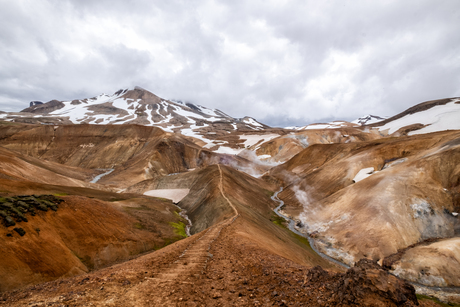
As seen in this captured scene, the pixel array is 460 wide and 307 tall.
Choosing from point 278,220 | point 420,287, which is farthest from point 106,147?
point 420,287

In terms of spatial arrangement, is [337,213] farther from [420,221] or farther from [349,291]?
[349,291]

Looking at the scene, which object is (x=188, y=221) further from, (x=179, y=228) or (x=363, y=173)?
(x=363, y=173)

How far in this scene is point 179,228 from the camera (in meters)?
36.2

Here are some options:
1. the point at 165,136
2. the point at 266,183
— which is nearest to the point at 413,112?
the point at 266,183

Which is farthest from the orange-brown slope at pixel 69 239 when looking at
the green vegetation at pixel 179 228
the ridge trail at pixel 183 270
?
the ridge trail at pixel 183 270

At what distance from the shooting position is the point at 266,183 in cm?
8231

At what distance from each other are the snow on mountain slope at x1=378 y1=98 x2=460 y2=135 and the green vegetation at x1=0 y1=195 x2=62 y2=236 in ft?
522

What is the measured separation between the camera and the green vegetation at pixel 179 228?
33.8 m

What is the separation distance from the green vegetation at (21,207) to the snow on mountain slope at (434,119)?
6265 inches

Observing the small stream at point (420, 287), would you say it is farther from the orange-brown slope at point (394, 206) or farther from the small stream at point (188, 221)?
the small stream at point (188, 221)

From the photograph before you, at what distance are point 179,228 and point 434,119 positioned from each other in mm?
168133

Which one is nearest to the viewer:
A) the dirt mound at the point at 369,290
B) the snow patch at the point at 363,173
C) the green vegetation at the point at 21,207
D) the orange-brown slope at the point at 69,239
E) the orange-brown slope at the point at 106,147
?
the dirt mound at the point at 369,290

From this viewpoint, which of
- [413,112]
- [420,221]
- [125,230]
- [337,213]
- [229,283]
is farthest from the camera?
[413,112]

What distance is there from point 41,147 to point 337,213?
131862mm
